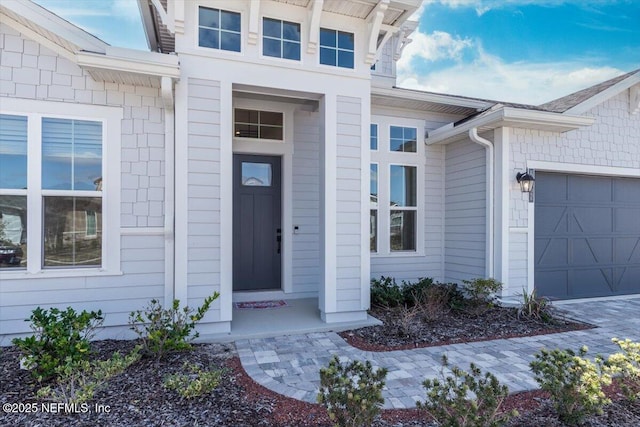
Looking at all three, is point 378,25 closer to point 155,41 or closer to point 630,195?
point 155,41

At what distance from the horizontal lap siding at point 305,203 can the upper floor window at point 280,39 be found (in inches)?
54.8

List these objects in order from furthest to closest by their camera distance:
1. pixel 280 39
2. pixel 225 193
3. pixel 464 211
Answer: pixel 464 211 → pixel 280 39 → pixel 225 193

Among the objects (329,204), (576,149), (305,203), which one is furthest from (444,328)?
(576,149)

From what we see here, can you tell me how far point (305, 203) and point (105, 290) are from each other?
9.79 ft

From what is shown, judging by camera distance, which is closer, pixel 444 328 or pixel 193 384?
pixel 193 384

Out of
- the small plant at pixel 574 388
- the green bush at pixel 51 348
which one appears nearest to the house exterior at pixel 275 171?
the green bush at pixel 51 348

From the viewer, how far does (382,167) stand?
240 inches

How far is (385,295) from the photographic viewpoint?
17.3 ft

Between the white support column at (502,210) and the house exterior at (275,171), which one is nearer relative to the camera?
the house exterior at (275,171)

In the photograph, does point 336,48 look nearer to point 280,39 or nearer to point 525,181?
point 280,39

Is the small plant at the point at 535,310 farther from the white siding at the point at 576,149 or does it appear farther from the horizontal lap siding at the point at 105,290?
the horizontal lap siding at the point at 105,290

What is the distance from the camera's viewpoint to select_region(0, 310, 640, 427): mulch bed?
242 centimetres

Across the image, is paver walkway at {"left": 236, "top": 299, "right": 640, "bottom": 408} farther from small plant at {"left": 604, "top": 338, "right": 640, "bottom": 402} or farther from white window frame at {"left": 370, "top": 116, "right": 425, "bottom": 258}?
white window frame at {"left": 370, "top": 116, "right": 425, "bottom": 258}

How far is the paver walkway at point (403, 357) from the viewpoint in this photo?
2.96m
